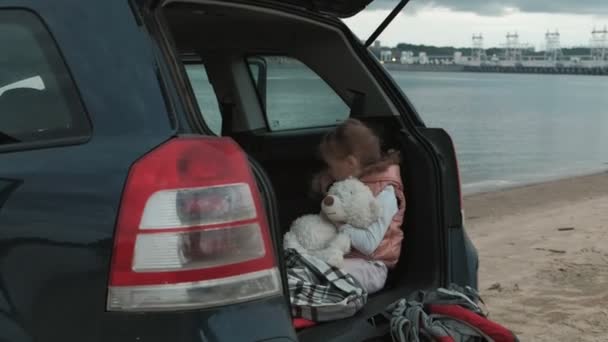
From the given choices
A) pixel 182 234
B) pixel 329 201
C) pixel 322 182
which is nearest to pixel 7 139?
pixel 182 234

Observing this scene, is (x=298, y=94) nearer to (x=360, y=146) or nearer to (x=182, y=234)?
(x=360, y=146)

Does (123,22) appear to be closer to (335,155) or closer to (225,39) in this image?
(335,155)

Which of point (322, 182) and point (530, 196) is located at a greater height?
point (322, 182)

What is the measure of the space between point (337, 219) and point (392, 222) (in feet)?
0.74

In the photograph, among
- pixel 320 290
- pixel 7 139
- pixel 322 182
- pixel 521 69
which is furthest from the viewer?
pixel 521 69

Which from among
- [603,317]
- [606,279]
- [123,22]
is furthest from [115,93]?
[606,279]

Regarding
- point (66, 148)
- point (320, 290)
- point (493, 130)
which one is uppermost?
point (66, 148)

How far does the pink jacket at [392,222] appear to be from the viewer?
3.27 metres

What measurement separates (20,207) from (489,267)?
5.54 meters

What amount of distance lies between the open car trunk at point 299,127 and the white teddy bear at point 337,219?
0.76 feet

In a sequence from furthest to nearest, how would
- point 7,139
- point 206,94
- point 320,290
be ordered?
point 206,94 < point 320,290 < point 7,139

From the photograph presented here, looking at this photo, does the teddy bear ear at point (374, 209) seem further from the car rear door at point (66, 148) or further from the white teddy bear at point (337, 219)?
the car rear door at point (66, 148)

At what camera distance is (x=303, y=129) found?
4559mm

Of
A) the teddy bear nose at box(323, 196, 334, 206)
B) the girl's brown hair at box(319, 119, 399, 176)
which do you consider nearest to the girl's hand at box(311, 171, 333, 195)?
the girl's brown hair at box(319, 119, 399, 176)
